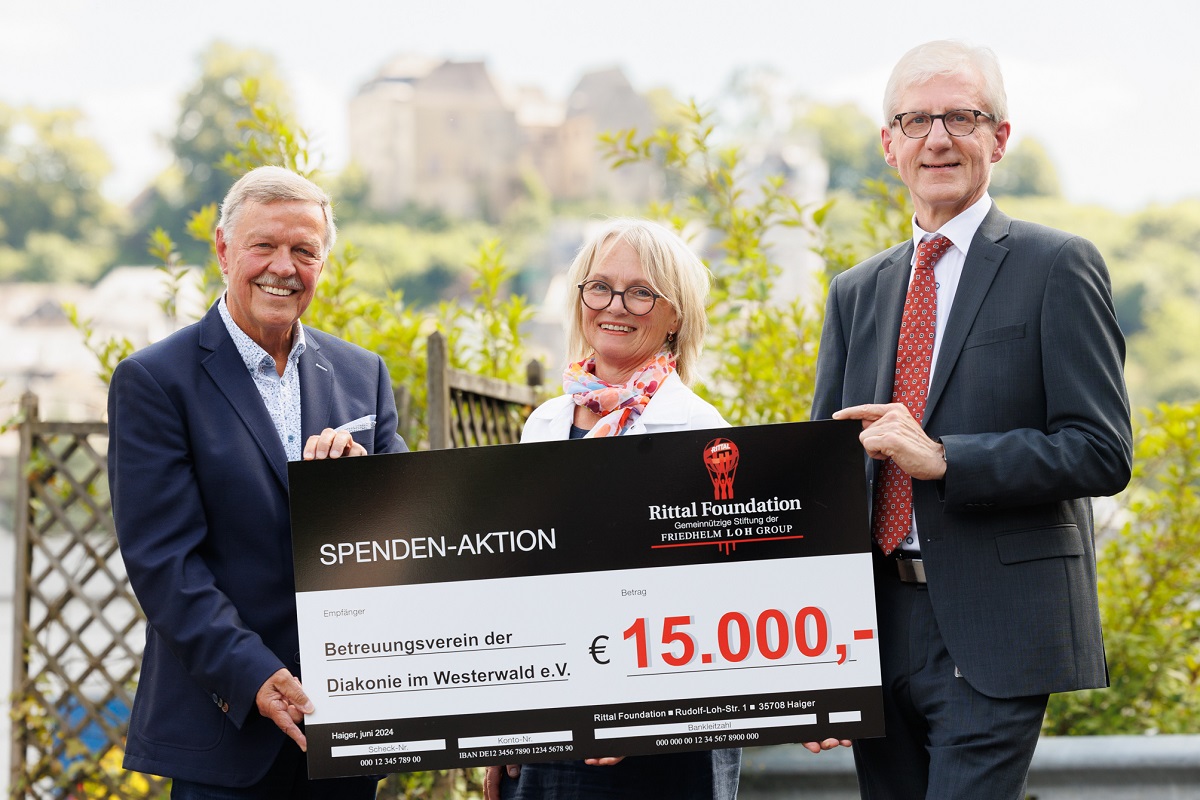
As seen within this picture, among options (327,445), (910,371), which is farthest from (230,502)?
(910,371)

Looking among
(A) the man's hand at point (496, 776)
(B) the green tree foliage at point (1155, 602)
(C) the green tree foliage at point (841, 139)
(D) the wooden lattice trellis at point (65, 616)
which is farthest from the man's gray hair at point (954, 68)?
(C) the green tree foliage at point (841, 139)

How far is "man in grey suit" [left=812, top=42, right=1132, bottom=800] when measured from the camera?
7.60ft

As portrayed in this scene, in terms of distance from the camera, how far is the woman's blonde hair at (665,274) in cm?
264

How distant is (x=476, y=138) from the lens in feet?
400

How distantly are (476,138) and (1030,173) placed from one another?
57.8m

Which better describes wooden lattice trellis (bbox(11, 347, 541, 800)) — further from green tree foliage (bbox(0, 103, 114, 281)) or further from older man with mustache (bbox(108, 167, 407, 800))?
green tree foliage (bbox(0, 103, 114, 281))

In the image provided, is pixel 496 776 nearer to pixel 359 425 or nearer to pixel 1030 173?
pixel 359 425

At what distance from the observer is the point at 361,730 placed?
2.43 m

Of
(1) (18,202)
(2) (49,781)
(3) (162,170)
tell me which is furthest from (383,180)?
(2) (49,781)

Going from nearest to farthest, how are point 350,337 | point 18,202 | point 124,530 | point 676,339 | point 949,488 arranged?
point 949,488, point 124,530, point 676,339, point 350,337, point 18,202

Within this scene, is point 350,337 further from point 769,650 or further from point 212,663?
point 769,650

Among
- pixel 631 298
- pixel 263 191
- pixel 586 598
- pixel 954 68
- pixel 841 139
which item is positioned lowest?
pixel 586 598

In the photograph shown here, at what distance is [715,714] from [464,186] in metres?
121

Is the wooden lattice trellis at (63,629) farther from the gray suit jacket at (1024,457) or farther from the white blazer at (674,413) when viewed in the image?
the gray suit jacket at (1024,457)
